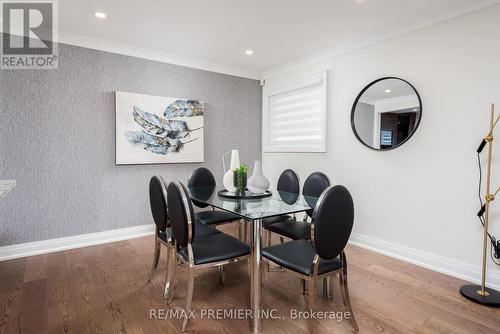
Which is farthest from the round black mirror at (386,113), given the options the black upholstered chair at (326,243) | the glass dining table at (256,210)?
the black upholstered chair at (326,243)

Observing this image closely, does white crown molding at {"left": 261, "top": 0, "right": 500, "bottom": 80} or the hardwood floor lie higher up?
white crown molding at {"left": 261, "top": 0, "right": 500, "bottom": 80}

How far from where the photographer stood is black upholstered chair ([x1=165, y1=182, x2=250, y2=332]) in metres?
1.78

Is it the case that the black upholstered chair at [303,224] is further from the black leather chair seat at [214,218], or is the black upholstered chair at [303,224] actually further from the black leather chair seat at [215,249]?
the black leather chair seat at [215,249]

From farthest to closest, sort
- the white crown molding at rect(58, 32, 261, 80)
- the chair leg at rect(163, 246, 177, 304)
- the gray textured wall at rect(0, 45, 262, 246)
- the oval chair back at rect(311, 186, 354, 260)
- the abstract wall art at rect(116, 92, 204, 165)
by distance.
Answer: the abstract wall art at rect(116, 92, 204, 165), the white crown molding at rect(58, 32, 261, 80), the gray textured wall at rect(0, 45, 262, 246), the chair leg at rect(163, 246, 177, 304), the oval chair back at rect(311, 186, 354, 260)

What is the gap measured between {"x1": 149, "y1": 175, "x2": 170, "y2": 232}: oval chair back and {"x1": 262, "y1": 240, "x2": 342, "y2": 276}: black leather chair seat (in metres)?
0.82

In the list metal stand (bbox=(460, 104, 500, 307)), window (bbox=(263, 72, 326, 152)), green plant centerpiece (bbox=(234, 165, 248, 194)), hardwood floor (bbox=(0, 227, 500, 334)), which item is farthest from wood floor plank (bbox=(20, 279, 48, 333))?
window (bbox=(263, 72, 326, 152))

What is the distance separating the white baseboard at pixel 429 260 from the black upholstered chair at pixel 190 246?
1.93 m

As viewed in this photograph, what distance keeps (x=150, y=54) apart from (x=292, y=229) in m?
2.92

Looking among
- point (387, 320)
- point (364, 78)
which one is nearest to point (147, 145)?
point (364, 78)

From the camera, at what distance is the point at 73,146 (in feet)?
10.7

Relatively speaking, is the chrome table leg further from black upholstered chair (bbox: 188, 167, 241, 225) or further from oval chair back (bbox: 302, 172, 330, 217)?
oval chair back (bbox: 302, 172, 330, 217)

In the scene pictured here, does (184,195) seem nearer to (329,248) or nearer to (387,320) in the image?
(329,248)

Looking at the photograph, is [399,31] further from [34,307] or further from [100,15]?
[34,307]
